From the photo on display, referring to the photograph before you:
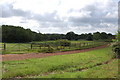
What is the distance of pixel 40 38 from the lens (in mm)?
56781

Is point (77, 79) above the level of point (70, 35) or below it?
below

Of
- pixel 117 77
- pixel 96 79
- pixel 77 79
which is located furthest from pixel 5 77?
pixel 117 77

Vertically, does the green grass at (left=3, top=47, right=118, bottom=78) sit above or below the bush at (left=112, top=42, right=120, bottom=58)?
below

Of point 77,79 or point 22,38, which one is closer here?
point 77,79

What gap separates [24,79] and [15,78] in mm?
556

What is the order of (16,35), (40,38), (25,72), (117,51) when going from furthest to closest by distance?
(40,38), (16,35), (117,51), (25,72)

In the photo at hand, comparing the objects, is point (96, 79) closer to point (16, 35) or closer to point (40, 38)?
point (16, 35)

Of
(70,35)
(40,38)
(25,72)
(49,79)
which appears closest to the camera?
(49,79)

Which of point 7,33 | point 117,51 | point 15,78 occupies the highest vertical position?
point 7,33

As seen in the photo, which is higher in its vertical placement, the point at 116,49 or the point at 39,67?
the point at 116,49

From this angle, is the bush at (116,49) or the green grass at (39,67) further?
the bush at (116,49)

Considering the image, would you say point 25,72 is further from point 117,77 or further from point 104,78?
point 117,77

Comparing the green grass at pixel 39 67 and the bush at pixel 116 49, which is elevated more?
the bush at pixel 116 49

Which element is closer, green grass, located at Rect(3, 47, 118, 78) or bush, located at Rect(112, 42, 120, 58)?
green grass, located at Rect(3, 47, 118, 78)
